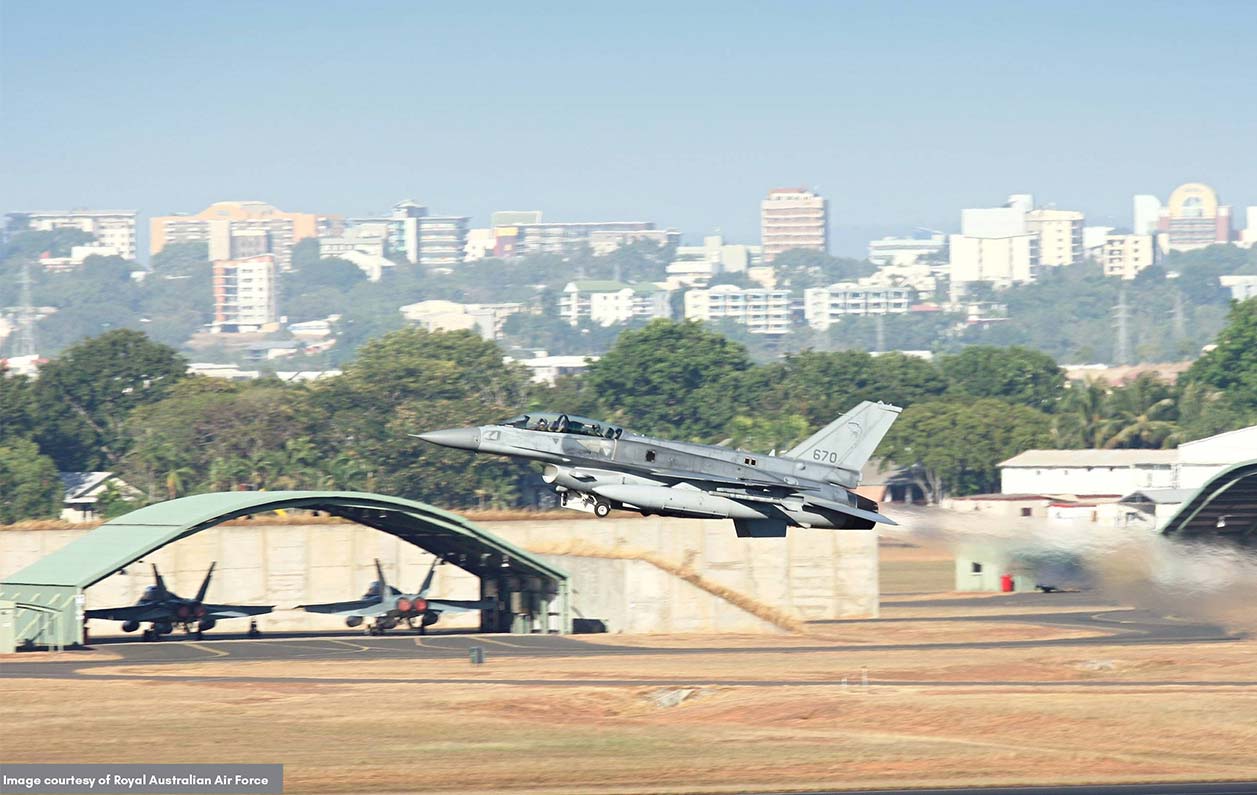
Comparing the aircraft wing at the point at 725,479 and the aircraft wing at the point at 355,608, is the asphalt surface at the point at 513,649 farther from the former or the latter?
the aircraft wing at the point at 725,479

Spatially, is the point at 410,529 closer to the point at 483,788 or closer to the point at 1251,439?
the point at 483,788

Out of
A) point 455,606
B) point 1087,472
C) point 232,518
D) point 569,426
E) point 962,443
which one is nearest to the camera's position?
point 569,426

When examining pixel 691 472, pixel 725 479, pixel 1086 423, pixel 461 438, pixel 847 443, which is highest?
pixel 1086 423

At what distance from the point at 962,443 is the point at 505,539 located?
298 ft

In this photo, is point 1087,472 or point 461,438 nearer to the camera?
point 461,438

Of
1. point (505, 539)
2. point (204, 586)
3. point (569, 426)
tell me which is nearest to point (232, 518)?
point (204, 586)

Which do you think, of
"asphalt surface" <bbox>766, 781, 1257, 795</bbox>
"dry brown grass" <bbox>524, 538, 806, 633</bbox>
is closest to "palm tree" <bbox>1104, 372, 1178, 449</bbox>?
"dry brown grass" <bbox>524, 538, 806, 633</bbox>

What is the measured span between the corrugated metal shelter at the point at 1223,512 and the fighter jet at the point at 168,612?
46888 mm

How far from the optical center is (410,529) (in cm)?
9512

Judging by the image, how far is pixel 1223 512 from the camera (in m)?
82.6

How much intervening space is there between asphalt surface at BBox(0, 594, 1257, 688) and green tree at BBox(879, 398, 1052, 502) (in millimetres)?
81635

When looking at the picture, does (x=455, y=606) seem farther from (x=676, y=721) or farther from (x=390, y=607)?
(x=676, y=721)

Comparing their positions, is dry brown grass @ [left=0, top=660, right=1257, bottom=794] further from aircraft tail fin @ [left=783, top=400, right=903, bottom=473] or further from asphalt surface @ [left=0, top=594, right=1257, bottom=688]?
aircraft tail fin @ [left=783, top=400, right=903, bottom=473]

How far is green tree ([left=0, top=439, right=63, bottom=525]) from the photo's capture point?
154m
